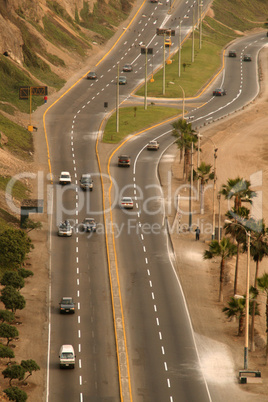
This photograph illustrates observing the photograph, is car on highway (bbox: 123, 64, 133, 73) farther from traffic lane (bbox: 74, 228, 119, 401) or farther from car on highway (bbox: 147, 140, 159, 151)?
traffic lane (bbox: 74, 228, 119, 401)

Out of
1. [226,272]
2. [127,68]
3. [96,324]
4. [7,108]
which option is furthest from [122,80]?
[96,324]

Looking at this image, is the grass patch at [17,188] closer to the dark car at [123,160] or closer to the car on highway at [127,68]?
the dark car at [123,160]

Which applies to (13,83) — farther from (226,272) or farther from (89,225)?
(226,272)

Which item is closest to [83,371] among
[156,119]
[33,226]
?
[33,226]

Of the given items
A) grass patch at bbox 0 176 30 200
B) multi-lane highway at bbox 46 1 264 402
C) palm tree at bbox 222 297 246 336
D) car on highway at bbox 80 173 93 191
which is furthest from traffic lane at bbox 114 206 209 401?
grass patch at bbox 0 176 30 200

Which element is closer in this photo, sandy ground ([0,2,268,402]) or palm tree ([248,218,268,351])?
sandy ground ([0,2,268,402])

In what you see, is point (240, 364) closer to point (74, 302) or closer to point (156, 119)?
point (74, 302)

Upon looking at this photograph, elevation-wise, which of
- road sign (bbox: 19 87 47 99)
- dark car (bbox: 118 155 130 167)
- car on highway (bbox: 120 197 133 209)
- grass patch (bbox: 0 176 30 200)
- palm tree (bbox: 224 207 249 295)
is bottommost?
palm tree (bbox: 224 207 249 295)

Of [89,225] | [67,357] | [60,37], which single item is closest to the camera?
[67,357]
